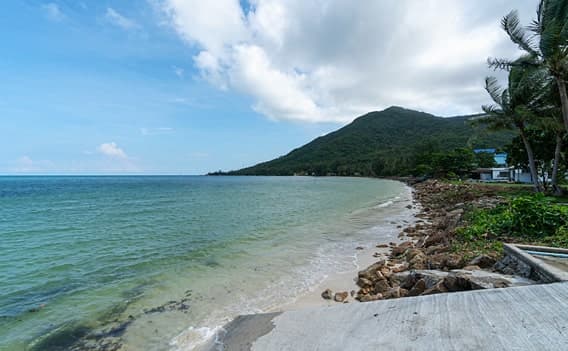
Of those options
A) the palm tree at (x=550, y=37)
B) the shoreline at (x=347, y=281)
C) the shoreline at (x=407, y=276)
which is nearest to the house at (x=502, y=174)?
the palm tree at (x=550, y=37)

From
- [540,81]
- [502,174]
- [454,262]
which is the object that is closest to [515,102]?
[540,81]

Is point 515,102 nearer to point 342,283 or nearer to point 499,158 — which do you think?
point 342,283

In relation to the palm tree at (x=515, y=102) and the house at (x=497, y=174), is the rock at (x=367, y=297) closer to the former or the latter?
the palm tree at (x=515, y=102)

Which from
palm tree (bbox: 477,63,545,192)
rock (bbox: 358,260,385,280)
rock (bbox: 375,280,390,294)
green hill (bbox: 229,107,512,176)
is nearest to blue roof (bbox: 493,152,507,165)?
green hill (bbox: 229,107,512,176)

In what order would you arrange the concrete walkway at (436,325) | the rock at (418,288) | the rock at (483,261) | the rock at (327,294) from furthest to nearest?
the rock at (327,294) → the rock at (483,261) → the rock at (418,288) → the concrete walkway at (436,325)

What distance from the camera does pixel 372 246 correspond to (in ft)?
37.0

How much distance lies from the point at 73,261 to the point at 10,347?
502 cm

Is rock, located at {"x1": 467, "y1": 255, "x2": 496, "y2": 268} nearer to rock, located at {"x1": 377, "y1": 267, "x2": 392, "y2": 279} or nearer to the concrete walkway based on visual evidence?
rock, located at {"x1": 377, "y1": 267, "x2": 392, "y2": 279}

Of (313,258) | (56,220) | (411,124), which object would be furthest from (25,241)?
(411,124)

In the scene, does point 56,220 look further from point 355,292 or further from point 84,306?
point 355,292

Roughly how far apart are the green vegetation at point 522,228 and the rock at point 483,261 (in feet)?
2.77

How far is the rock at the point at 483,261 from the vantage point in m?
5.63

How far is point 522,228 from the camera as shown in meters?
7.50

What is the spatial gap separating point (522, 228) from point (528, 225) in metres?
0.19
